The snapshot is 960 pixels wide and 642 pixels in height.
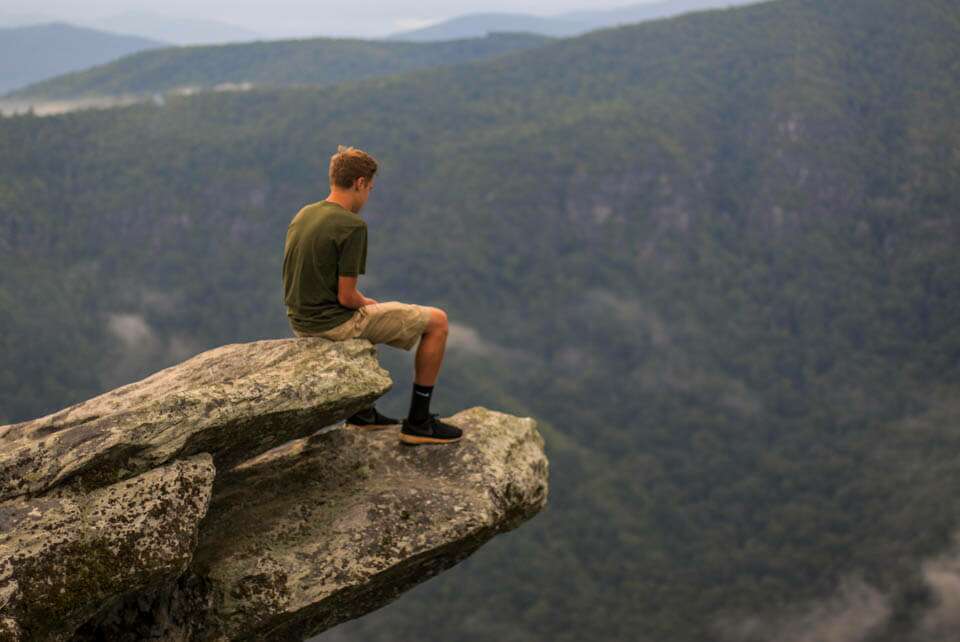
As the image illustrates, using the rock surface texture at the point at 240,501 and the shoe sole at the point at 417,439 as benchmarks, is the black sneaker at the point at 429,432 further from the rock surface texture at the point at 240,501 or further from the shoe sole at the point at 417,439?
the rock surface texture at the point at 240,501

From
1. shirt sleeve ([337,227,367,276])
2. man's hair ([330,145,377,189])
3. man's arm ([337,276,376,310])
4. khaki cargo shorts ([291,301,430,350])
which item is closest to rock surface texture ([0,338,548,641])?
khaki cargo shorts ([291,301,430,350])

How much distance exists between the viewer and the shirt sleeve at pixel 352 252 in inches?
617

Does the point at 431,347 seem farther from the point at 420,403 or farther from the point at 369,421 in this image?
the point at 369,421

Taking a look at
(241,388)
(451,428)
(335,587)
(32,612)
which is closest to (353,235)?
(241,388)

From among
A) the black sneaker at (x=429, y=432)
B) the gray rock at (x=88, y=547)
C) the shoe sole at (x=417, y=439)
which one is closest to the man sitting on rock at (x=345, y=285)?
the black sneaker at (x=429, y=432)

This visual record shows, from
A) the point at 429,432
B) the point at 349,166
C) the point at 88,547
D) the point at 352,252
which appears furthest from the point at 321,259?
the point at 88,547

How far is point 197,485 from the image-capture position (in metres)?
14.0

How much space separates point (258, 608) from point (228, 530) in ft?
5.37

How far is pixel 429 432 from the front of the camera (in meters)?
18.1

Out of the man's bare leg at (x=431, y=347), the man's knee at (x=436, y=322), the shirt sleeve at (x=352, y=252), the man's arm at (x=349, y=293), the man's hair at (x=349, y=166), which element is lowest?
the man's bare leg at (x=431, y=347)

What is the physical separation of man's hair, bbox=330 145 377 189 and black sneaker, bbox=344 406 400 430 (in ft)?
16.0

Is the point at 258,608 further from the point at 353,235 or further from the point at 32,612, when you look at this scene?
the point at 353,235

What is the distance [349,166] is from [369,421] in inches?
214

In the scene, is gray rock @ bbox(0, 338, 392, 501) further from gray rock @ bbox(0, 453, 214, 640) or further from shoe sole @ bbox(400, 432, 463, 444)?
shoe sole @ bbox(400, 432, 463, 444)
